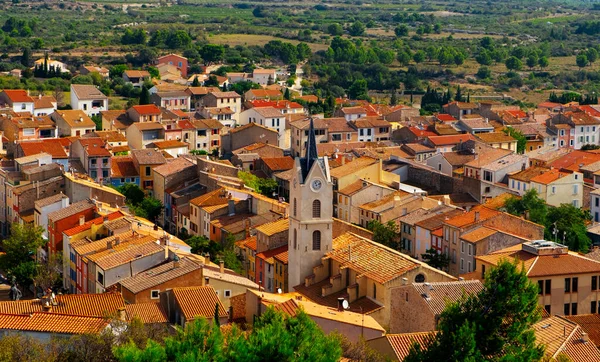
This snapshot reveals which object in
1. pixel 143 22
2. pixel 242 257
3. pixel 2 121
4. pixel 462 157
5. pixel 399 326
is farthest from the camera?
pixel 143 22

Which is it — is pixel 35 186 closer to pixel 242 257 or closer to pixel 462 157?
pixel 242 257

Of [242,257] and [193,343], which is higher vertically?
[193,343]

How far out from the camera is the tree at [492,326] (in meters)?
27.9

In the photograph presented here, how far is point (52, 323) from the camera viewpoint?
3256cm

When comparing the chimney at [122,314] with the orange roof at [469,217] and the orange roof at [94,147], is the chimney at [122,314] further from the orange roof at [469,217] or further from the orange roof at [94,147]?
the orange roof at [94,147]

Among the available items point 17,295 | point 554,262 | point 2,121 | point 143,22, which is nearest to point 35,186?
point 17,295

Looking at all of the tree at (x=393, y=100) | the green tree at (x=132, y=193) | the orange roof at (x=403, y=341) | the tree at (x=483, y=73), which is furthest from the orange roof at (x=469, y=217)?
the tree at (x=483, y=73)

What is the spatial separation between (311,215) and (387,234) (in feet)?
40.2

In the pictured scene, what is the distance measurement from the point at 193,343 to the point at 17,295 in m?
19.9

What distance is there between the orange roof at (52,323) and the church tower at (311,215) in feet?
32.7

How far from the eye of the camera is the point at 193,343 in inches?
1057

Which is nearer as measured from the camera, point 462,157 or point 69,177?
point 69,177

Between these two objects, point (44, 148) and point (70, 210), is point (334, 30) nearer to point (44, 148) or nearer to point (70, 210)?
point (44, 148)

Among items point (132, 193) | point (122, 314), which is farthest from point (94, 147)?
point (122, 314)
